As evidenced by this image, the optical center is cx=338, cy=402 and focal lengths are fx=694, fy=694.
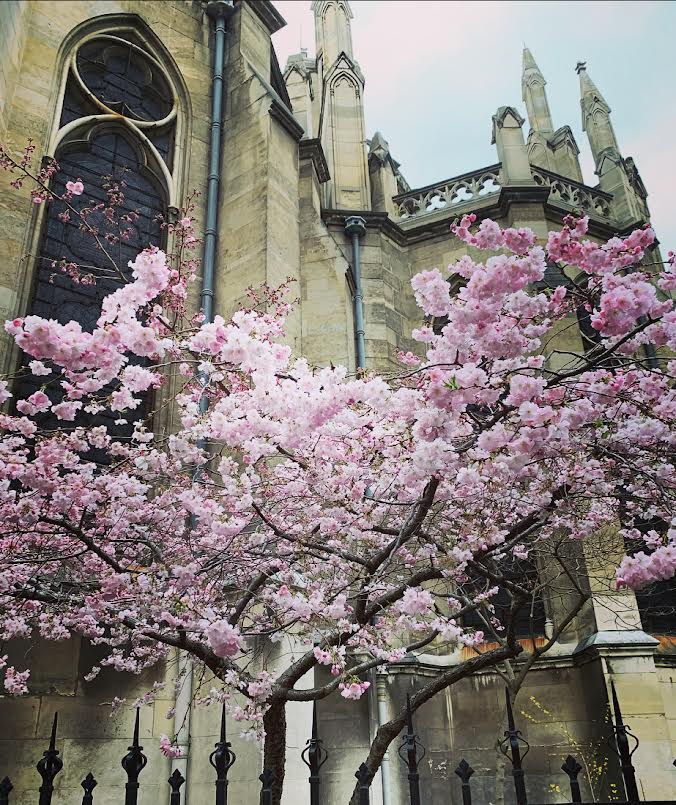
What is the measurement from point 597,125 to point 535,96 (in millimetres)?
2798

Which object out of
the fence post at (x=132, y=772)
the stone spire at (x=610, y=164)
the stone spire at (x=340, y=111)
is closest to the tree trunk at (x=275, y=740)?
the fence post at (x=132, y=772)

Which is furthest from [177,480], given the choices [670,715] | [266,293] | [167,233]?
[670,715]

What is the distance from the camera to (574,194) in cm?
1360

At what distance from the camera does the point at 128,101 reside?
10.5 metres

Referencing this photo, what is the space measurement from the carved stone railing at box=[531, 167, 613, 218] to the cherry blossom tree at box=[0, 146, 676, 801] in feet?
28.4

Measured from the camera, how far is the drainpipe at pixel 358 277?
1059cm

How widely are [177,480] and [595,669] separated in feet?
17.9

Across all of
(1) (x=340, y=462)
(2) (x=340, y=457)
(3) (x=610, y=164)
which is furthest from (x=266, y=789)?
(3) (x=610, y=164)

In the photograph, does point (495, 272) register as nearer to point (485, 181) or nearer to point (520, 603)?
point (520, 603)

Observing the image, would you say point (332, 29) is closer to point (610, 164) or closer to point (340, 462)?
point (610, 164)

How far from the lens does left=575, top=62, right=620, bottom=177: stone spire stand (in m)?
14.5

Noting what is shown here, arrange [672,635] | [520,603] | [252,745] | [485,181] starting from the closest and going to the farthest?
[520,603] → [252,745] → [672,635] → [485,181]

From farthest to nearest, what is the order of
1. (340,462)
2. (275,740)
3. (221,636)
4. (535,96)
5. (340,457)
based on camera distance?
(535,96), (340,462), (340,457), (275,740), (221,636)

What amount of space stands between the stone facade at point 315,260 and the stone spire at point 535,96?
3022 millimetres
